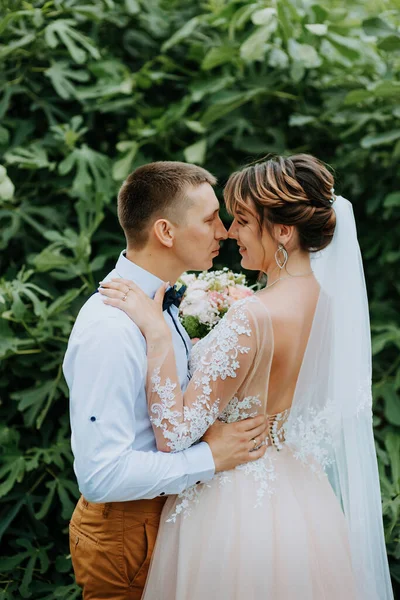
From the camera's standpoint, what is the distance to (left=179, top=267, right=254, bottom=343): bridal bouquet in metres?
2.68

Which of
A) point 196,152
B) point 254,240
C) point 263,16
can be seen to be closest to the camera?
point 254,240

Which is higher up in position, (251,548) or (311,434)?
(311,434)

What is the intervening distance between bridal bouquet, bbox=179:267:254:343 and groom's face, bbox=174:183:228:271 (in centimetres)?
28

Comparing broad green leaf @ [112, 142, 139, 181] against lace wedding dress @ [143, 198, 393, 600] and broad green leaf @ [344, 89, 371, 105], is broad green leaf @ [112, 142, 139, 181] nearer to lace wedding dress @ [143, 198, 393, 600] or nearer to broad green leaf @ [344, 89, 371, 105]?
broad green leaf @ [344, 89, 371, 105]

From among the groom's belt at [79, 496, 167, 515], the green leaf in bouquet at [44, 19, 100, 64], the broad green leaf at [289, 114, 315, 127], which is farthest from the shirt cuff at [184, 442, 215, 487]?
the green leaf in bouquet at [44, 19, 100, 64]

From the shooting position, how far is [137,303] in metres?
2.23

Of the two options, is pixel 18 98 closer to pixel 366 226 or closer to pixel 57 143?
pixel 57 143

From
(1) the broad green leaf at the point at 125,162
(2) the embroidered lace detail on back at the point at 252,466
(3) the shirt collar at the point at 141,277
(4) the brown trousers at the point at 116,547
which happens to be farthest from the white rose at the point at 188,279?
(1) the broad green leaf at the point at 125,162

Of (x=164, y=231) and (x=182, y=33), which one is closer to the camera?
(x=164, y=231)

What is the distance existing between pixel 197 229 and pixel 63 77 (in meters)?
2.06

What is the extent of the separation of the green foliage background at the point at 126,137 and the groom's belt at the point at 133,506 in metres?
1.17

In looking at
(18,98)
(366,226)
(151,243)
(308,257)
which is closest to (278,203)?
(308,257)

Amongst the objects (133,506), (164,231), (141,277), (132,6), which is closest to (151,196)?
(164,231)

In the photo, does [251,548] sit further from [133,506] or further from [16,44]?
[16,44]
